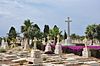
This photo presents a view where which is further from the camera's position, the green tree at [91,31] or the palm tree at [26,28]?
the green tree at [91,31]

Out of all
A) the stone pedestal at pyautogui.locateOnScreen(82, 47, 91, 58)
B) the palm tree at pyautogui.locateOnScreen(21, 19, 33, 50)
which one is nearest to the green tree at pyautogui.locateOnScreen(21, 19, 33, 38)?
the palm tree at pyautogui.locateOnScreen(21, 19, 33, 50)

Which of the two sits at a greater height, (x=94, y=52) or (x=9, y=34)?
(x=9, y=34)

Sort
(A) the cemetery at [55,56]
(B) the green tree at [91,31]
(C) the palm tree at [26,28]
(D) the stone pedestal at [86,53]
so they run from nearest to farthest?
(A) the cemetery at [55,56] → (D) the stone pedestal at [86,53] → (C) the palm tree at [26,28] → (B) the green tree at [91,31]

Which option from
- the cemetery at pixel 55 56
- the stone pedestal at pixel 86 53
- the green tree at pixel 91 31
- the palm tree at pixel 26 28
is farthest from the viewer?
the green tree at pixel 91 31

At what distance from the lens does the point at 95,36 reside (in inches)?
2447

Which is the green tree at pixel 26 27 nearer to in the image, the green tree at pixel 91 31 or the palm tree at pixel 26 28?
the palm tree at pixel 26 28

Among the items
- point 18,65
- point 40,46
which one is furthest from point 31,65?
point 40,46

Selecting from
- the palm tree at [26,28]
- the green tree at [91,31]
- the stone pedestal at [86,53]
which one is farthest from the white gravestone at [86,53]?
the green tree at [91,31]

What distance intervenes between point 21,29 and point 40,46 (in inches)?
870

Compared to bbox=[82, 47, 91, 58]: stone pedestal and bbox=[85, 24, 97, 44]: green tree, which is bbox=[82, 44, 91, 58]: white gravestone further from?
bbox=[85, 24, 97, 44]: green tree

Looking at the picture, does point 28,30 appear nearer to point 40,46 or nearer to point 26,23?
point 26,23

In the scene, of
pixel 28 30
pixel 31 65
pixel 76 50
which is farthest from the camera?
pixel 28 30

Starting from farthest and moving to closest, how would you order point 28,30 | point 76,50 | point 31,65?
point 28,30, point 76,50, point 31,65

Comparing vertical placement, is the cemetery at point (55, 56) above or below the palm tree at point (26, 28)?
below
